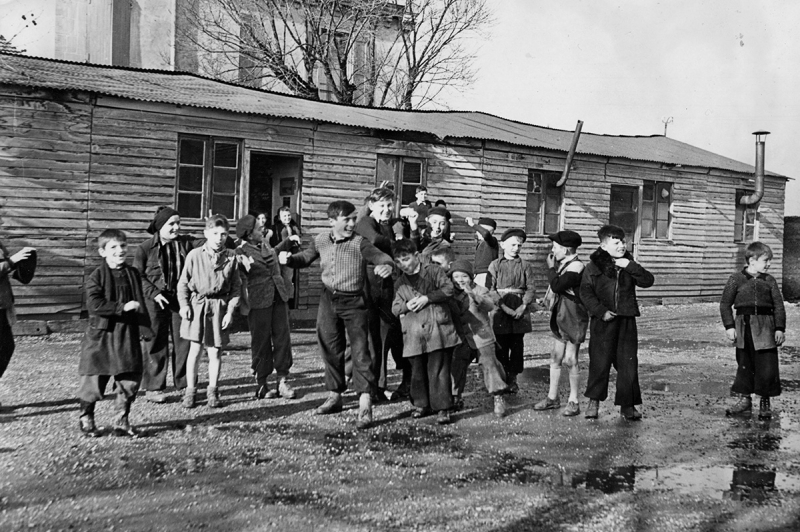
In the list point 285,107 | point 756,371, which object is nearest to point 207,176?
point 285,107

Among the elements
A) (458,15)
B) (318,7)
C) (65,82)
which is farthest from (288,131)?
(458,15)

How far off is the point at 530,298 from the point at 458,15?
2411cm

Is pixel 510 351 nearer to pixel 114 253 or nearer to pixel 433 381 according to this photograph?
pixel 433 381

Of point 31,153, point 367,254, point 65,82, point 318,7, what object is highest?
point 318,7

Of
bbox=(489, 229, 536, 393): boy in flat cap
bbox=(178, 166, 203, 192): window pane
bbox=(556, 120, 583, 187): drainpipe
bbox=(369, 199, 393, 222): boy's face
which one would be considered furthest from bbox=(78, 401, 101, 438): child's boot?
bbox=(556, 120, 583, 187): drainpipe

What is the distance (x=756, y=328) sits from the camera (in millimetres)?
7480

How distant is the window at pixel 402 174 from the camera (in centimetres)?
1580

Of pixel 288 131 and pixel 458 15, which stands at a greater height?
pixel 458 15

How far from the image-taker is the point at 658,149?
22.8 meters

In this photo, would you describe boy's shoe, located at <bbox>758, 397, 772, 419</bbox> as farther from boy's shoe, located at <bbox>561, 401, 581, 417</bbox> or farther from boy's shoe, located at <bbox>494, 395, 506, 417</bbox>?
boy's shoe, located at <bbox>494, 395, 506, 417</bbox>

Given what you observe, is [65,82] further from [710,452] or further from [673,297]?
[673,297]

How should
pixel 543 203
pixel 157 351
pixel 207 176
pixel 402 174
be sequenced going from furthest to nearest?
pixel 543 203
pixel 402 174
pixel 207 176
pixel 157 351

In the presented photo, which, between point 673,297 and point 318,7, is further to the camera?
point 318,7

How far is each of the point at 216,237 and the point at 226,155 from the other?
23.6 ft
